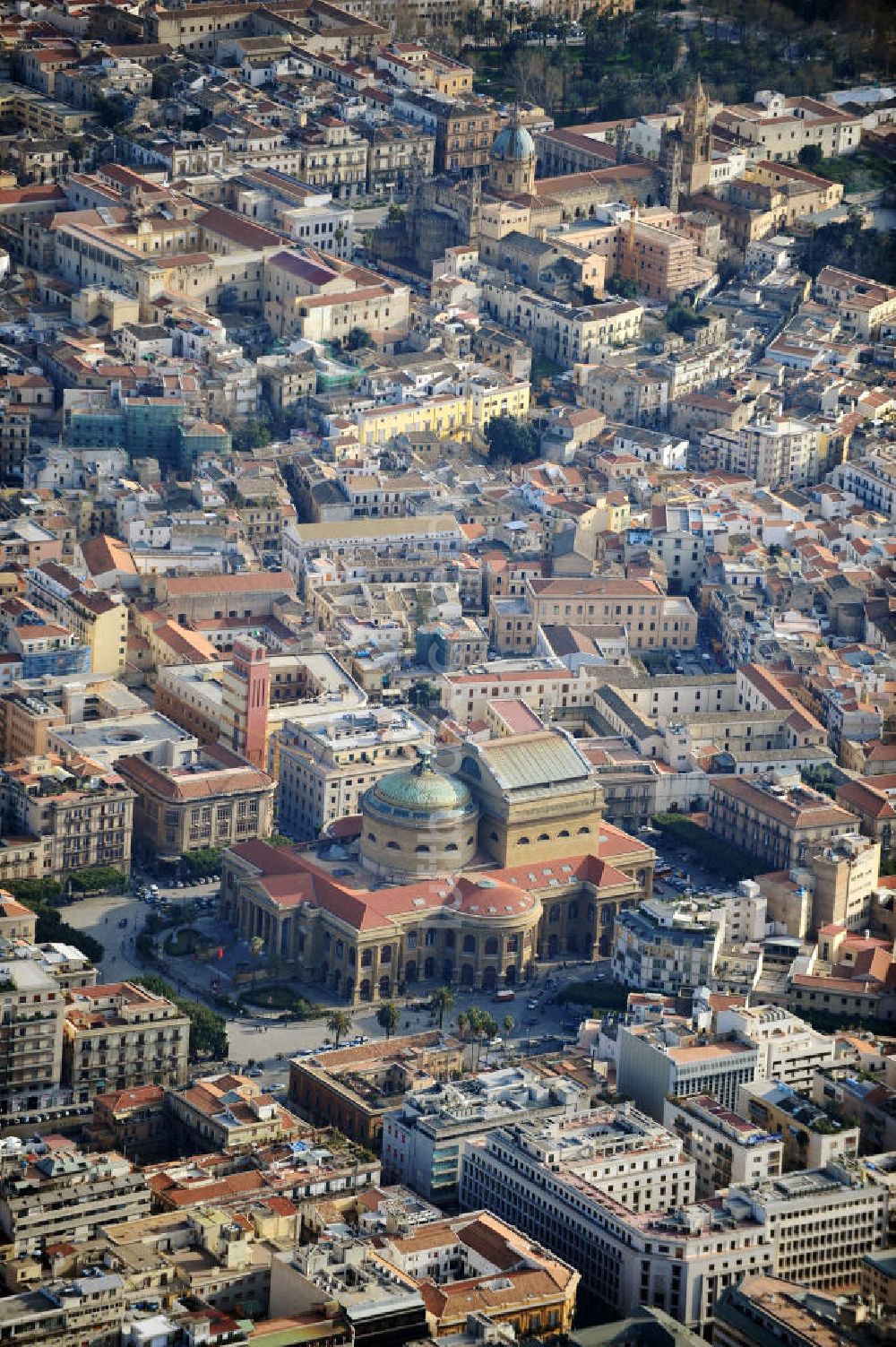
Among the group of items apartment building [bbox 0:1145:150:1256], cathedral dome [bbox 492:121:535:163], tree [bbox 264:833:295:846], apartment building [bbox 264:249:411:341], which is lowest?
Result: tree [bbox 264:833:295:846]

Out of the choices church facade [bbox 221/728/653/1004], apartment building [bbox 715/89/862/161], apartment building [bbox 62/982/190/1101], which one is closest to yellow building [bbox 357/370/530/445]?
church facade [bbox 221/728/653/1004]

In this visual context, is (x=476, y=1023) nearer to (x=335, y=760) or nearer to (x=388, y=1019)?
(x=388, y=1019)

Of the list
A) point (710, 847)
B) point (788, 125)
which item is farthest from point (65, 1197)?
→ point (788, 125)

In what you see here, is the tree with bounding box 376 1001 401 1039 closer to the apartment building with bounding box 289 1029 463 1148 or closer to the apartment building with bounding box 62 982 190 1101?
the apartment building with bounding box 289 1029 463 1148

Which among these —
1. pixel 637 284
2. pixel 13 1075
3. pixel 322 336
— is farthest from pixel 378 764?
pixel 637 284

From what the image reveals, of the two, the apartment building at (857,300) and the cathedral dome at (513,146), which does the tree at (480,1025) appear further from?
the cathedral dome at (513,146)

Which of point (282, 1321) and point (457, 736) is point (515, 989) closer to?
point (457, 736)
